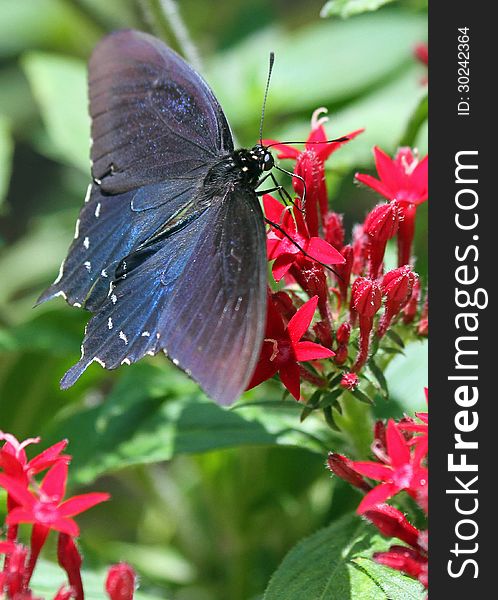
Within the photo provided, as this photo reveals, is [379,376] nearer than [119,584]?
No

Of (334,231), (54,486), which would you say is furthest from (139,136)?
(54,486)

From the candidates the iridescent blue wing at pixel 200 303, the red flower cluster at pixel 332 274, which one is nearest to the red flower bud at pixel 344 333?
the red flower cluster at pixel 332 274

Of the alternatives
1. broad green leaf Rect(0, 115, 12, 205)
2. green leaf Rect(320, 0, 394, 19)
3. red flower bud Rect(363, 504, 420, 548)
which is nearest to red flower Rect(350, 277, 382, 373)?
red flower bud Rect(363, 504, 420, 548)

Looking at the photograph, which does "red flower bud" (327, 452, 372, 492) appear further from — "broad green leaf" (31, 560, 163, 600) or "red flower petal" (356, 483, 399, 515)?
"broad green leaf" (31, 560, 163, 600)

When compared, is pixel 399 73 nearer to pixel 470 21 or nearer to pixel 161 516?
pixel 470 21

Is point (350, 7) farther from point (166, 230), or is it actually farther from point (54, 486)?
point (54, 486)

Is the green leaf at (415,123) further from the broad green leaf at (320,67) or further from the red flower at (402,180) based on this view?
the broad green leaf at (320,67)
